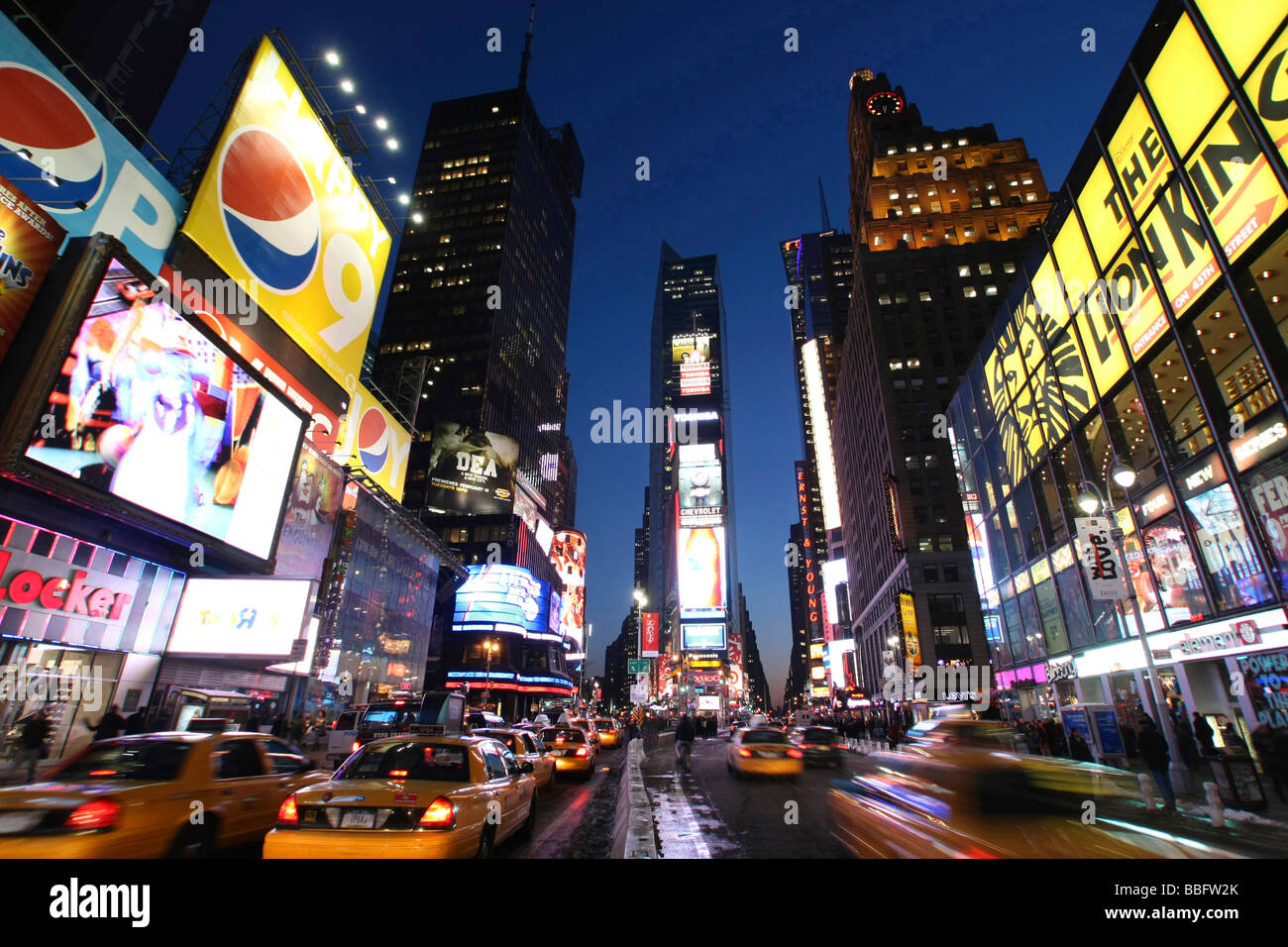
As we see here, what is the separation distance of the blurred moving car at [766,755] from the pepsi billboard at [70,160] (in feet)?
76.9

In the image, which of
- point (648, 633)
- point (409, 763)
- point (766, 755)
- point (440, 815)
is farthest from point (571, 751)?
point (648, 633)

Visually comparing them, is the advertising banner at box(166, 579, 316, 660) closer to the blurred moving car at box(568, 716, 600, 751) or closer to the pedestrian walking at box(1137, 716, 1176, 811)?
the blurred moving car at box(568, 716, 600, 751)

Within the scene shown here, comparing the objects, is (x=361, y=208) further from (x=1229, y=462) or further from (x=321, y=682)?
(x=1229, y=462)

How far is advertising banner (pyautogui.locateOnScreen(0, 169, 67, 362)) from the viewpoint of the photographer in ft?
42.5

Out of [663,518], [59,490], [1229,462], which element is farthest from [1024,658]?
[663,518]

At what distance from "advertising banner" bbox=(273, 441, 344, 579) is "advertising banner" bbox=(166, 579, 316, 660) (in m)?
6.48

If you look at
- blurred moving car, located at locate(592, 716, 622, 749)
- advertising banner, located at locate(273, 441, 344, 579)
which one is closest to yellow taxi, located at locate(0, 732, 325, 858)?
advertising banner, located at locate(273, 441, 344, 579)

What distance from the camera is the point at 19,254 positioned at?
13.3m

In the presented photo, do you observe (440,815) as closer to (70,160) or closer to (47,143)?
(47,143)

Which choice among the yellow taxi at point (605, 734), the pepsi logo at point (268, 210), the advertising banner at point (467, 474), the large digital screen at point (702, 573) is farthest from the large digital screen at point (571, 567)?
the pepsi logo at point (268, 210)

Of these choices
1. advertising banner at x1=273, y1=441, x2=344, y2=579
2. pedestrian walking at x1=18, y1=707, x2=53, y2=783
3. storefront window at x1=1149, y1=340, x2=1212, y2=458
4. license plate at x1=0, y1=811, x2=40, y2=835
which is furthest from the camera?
advertising banner at x1=273, y1=441, x2=344, y2=579

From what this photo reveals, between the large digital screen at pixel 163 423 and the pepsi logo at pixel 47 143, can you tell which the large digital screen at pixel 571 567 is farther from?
the pepsi logo at pixel 47 143
